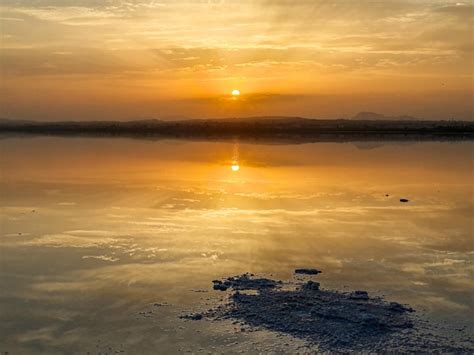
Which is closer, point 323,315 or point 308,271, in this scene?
point 323,315

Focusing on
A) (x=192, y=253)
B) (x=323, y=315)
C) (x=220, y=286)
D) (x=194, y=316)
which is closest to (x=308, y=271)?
(x=220, y=286)

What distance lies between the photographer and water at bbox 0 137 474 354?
27.8ft

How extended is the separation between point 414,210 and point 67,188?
14817mm

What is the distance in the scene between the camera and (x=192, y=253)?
12.9 meters

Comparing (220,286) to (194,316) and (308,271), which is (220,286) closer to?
(194,316)

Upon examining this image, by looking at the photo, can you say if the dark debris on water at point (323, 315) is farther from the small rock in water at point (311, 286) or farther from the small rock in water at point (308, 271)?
the small rock in water at point (308, 271)

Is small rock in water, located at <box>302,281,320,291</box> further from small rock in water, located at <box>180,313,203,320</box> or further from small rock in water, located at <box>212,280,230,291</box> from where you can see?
small rock in water, located at <box>180,313,203,320</box>

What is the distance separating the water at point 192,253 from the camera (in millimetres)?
8461

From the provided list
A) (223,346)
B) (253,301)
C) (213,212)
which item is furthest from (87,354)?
(213,212)

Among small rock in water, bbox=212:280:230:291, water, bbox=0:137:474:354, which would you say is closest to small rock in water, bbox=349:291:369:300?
water, bbox=0:137:474:354

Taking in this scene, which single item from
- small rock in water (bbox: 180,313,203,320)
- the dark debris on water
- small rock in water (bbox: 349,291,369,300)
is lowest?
small rock in water (bbox: 180,313,203,320)

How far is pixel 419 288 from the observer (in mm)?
10453

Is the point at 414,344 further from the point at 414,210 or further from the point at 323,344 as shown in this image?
the point at 414,210

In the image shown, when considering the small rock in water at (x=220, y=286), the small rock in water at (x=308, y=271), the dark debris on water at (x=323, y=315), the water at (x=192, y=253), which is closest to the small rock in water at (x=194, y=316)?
the dark debris on water at (x=323, y=315)
